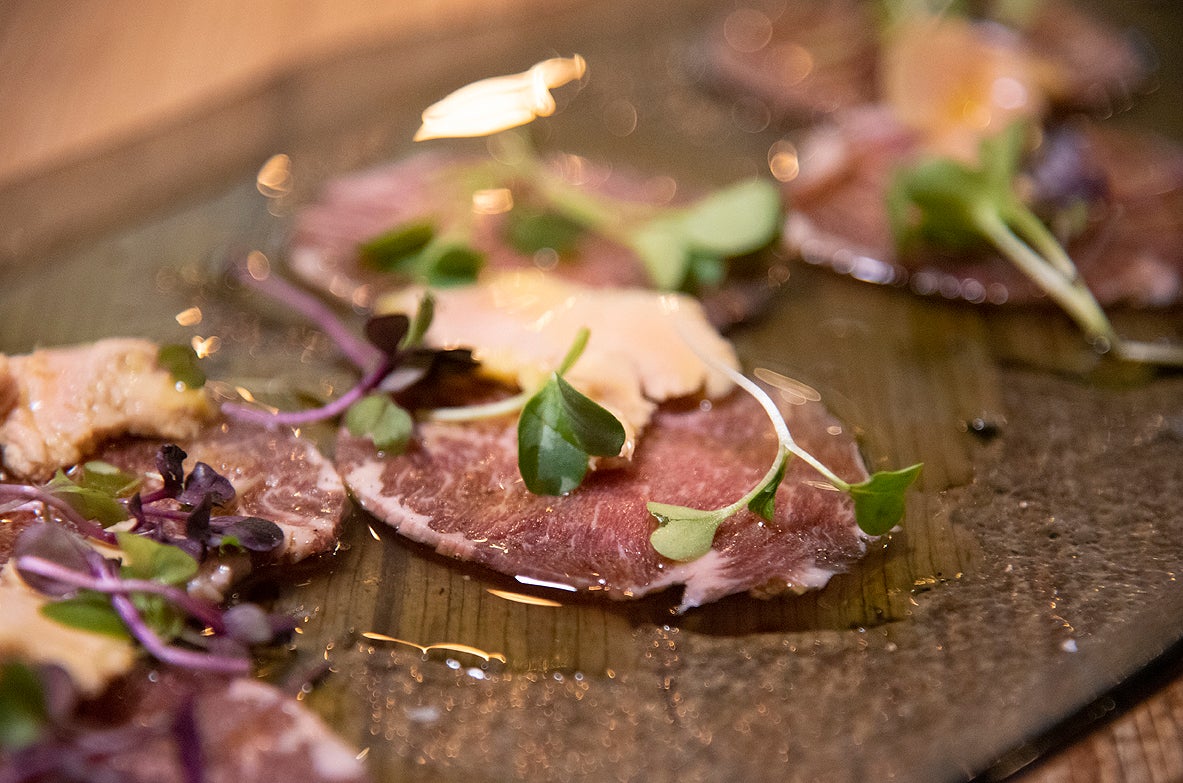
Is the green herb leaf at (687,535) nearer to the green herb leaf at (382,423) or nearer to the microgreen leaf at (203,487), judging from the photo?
the green herb leaf at (382,423)

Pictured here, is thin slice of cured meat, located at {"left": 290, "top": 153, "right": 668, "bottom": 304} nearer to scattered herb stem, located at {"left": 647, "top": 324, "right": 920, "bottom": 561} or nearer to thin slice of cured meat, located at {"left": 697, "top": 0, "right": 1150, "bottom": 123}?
thin slice of cured meat, located at {"left": 697, "top": 0, "right": 1150, "bottom": 123}

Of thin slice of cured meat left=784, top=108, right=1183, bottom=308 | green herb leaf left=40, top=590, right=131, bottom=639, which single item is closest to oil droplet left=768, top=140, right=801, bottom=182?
thin slice of cured meat left=784, top=108, right=1183, bottom=308

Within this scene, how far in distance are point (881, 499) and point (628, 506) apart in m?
0.37

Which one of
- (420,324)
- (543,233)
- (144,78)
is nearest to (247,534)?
(420,324)

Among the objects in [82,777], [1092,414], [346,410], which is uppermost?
[82,777]

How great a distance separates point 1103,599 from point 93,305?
1.83m

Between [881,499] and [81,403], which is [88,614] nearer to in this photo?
[81,403]

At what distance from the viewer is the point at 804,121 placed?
102 inches

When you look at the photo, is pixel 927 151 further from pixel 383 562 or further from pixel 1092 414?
pixel 383 562

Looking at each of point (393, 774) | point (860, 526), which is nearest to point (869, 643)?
point (860, 526)

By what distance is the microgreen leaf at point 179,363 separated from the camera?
5.20ft

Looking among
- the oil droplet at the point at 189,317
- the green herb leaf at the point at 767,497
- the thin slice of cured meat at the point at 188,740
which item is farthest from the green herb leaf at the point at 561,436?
the oil droplet at the point at 189,317

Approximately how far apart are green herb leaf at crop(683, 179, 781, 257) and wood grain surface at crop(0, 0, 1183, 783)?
1.04 m

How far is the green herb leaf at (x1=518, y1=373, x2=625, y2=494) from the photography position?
1466 mm
